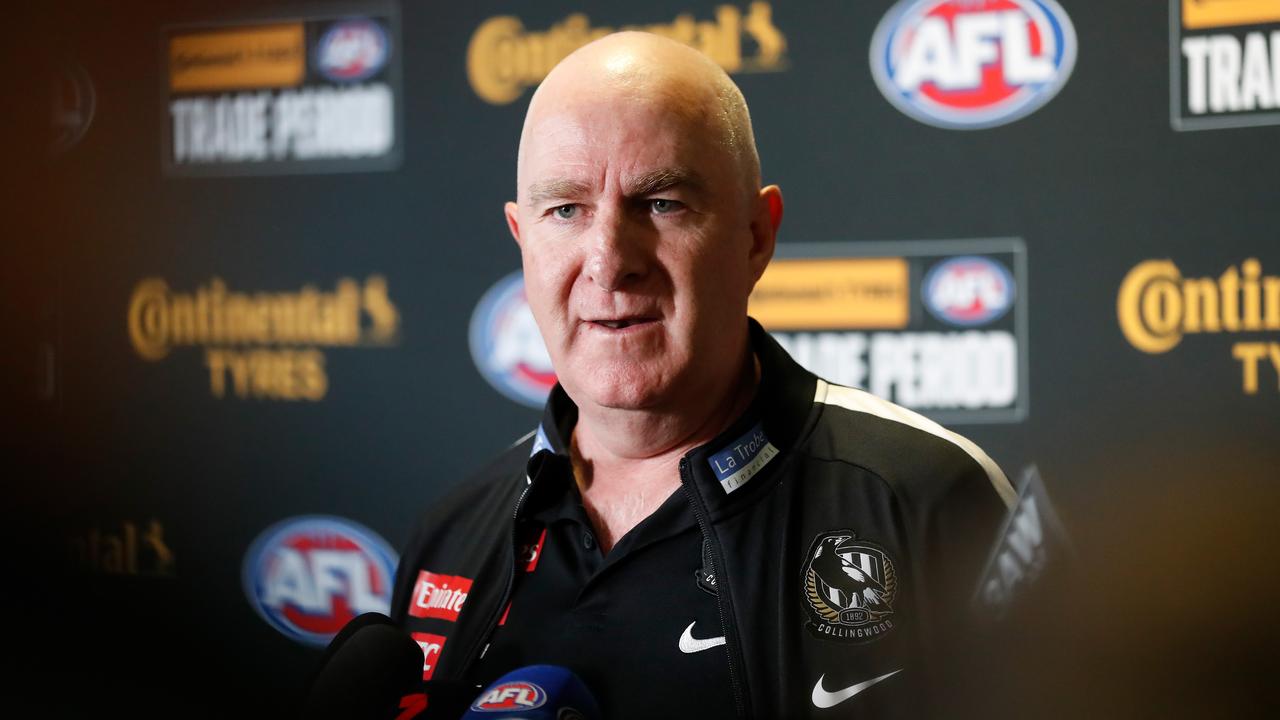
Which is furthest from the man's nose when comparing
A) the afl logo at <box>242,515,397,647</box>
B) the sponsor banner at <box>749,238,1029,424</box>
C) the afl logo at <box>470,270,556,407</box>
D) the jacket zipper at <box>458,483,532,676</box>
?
the afl logo at <box>242,515,397,647</box>

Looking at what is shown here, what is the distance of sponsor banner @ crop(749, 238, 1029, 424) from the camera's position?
1.80m

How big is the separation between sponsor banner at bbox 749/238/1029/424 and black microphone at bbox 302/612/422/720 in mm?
1146

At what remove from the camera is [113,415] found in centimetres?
231

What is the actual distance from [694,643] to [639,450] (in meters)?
0.19

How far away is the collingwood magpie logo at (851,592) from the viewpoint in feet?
3.10

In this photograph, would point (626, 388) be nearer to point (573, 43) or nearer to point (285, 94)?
point (573, 43)

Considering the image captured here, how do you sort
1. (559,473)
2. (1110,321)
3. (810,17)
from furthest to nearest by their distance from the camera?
(810,17)
(1110,321)
(559,473)

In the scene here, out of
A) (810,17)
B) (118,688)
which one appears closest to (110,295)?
(118,688)

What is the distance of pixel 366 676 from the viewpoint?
82 centimetres

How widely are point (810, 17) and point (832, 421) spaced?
3.41ft

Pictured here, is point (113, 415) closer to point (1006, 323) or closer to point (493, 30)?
point (493, 30)

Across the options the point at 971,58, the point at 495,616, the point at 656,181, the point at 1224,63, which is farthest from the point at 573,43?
the point at 495,616

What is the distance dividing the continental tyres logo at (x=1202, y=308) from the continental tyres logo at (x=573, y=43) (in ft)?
2.25

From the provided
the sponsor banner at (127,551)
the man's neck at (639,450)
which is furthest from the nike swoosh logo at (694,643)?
the sponsor banner at (127,551)
